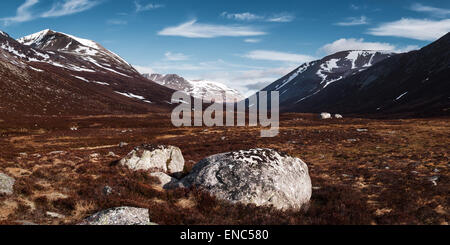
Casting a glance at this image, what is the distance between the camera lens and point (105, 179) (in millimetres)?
14992

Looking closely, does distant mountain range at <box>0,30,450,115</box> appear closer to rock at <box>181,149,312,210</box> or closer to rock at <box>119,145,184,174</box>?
rock at <box>119,145,184,174</box>

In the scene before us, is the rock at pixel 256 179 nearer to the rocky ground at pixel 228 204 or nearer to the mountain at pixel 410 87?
the rocky ground at pixel 228 204

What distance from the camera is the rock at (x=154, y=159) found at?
738 inches

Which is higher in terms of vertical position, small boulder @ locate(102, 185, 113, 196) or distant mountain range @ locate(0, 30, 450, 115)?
distant mountain range @ locate(0, 30, 450, 115)

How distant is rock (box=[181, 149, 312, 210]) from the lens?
12.2 metres

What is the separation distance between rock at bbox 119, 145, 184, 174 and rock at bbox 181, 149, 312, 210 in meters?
5.42

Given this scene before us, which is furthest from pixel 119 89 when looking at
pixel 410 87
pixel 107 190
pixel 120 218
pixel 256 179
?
pixel 120 218

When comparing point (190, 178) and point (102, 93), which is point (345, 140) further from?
point (102, 93)

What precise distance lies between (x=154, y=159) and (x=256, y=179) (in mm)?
9263

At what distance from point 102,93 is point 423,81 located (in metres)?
168

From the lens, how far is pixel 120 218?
889cm

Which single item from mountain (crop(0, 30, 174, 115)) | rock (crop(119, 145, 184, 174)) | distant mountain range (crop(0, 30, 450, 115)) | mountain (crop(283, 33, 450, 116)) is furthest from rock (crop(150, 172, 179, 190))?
mountain (crop(283, 33, 450, 116))

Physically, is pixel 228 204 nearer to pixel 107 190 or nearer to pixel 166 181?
pixel 107 190
